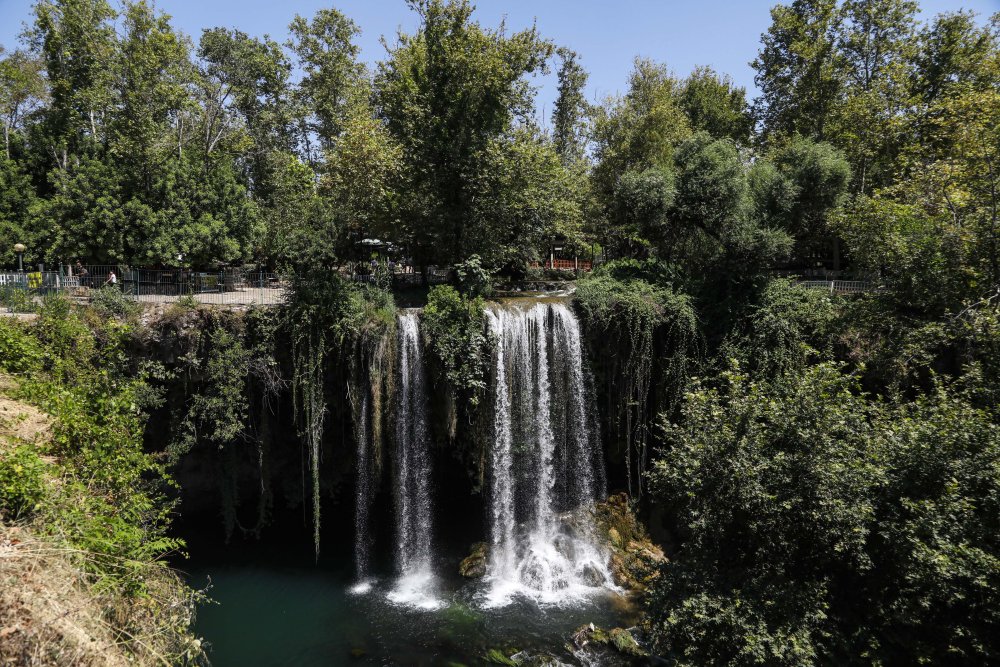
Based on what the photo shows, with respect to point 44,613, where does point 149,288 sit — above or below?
above

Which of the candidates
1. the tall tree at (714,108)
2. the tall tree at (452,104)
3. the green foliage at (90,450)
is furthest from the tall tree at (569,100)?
the green foliage at (90,450)

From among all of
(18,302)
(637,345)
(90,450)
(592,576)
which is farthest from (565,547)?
(18,302)

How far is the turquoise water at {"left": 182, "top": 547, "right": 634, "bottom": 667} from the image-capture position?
12.3 meters

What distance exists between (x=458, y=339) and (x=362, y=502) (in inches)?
231

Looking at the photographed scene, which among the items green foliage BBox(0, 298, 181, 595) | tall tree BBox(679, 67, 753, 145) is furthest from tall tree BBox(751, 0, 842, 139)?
green foliage BBox(0, 298, 181, 595)

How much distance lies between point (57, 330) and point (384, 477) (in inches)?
366

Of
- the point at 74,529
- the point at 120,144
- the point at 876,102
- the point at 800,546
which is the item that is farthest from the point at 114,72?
the point at 876,102

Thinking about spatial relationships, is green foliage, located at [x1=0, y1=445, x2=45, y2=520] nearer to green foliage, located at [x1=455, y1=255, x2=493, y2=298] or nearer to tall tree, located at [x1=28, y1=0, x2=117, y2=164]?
green foliage, located at [x1=455, y1=255, x2=493, y2=298]

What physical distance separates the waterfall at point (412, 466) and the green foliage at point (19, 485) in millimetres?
9030

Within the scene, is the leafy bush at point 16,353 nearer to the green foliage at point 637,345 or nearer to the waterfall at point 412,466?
the waterfall at point 412,466

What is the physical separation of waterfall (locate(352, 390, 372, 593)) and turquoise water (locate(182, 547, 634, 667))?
0.38 meters

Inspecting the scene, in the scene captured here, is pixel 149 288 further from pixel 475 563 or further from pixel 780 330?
pixel 780 330

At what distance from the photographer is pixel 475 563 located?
15758mm

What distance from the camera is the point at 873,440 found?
10359 mm
